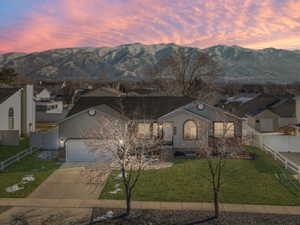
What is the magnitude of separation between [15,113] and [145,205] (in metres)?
28.0

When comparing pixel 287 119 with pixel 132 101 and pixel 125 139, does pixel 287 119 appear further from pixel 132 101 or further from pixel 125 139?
pixel 125 139

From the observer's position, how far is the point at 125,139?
14531 mm

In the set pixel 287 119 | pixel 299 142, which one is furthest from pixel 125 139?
pixel 287 119

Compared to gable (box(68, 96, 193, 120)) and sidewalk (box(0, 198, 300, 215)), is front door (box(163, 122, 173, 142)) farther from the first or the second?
sidewalk (box(0, 198, 300, 215))

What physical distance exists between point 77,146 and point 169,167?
8.97 m

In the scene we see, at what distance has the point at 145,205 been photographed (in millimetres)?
14898

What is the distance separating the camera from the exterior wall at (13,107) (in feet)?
109

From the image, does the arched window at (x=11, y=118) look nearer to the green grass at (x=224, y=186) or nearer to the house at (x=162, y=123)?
the house at (x=162, y=123)

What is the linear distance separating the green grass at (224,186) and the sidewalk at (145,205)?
529mm

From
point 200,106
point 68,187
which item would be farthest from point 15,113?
point 200,106

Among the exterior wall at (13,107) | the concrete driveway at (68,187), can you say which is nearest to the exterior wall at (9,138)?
the exterior wall at (13,107)

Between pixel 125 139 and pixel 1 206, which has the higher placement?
pixel 125 139

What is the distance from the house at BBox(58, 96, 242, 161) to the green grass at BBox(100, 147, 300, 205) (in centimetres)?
472

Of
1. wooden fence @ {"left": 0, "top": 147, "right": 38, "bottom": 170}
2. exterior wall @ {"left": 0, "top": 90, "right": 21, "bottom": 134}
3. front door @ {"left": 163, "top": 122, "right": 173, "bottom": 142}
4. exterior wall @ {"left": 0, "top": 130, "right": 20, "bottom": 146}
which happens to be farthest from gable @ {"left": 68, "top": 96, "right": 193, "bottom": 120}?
exterior wall @ {"left": 0, "top": 90, "right": 21, "bottom": 134}
